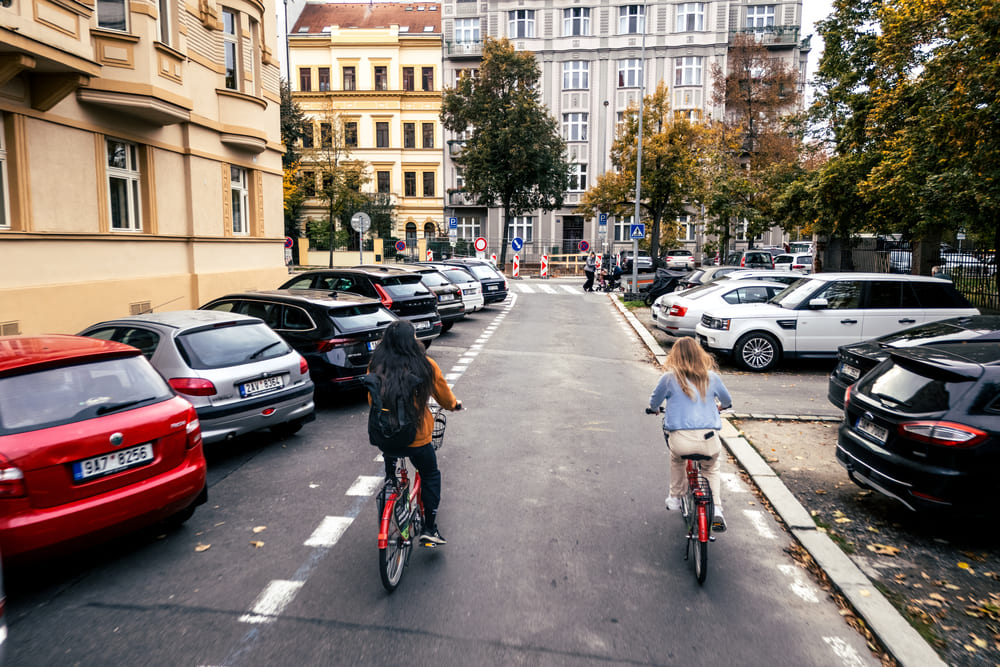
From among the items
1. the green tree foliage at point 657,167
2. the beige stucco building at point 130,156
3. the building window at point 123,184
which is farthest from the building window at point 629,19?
the building window at point 123,184

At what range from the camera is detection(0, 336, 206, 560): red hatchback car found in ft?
13.7

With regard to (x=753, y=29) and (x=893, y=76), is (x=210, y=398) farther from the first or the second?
(x=753, y=29)

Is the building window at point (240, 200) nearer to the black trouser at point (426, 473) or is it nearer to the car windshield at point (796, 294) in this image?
the car windshield at point (796, 294)

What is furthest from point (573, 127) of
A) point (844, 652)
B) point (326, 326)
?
point (844, 652)

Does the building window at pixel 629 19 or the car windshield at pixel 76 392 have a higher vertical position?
the building window at pixel 629 19

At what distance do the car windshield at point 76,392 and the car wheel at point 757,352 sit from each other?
10.0 m

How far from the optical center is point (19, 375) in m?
4.54

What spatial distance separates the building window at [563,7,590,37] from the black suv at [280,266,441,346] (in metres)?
44.2

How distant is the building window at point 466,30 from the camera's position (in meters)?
53.6

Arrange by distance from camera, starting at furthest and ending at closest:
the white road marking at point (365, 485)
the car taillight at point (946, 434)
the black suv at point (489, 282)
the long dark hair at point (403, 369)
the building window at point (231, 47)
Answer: the black suv at point (489, 282) → the building window at point (231, 47) → the white road marking at point (365, 485) → the car taillight at point (946, 434) → the long dark hair at point (403, 369)

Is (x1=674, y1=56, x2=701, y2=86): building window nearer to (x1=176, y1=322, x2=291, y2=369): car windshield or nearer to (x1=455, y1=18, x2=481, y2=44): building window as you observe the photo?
(x1=455, y1=18, x2=481, y2=44): building window

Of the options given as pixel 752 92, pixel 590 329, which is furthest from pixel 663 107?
pixel 590 329

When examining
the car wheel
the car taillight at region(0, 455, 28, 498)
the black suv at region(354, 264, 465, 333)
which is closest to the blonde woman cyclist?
the car taillight at region(0, 455, 28, 498)

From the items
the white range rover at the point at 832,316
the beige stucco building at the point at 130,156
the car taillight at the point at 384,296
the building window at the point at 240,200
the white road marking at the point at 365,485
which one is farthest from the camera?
the building window at the point at 240,200
